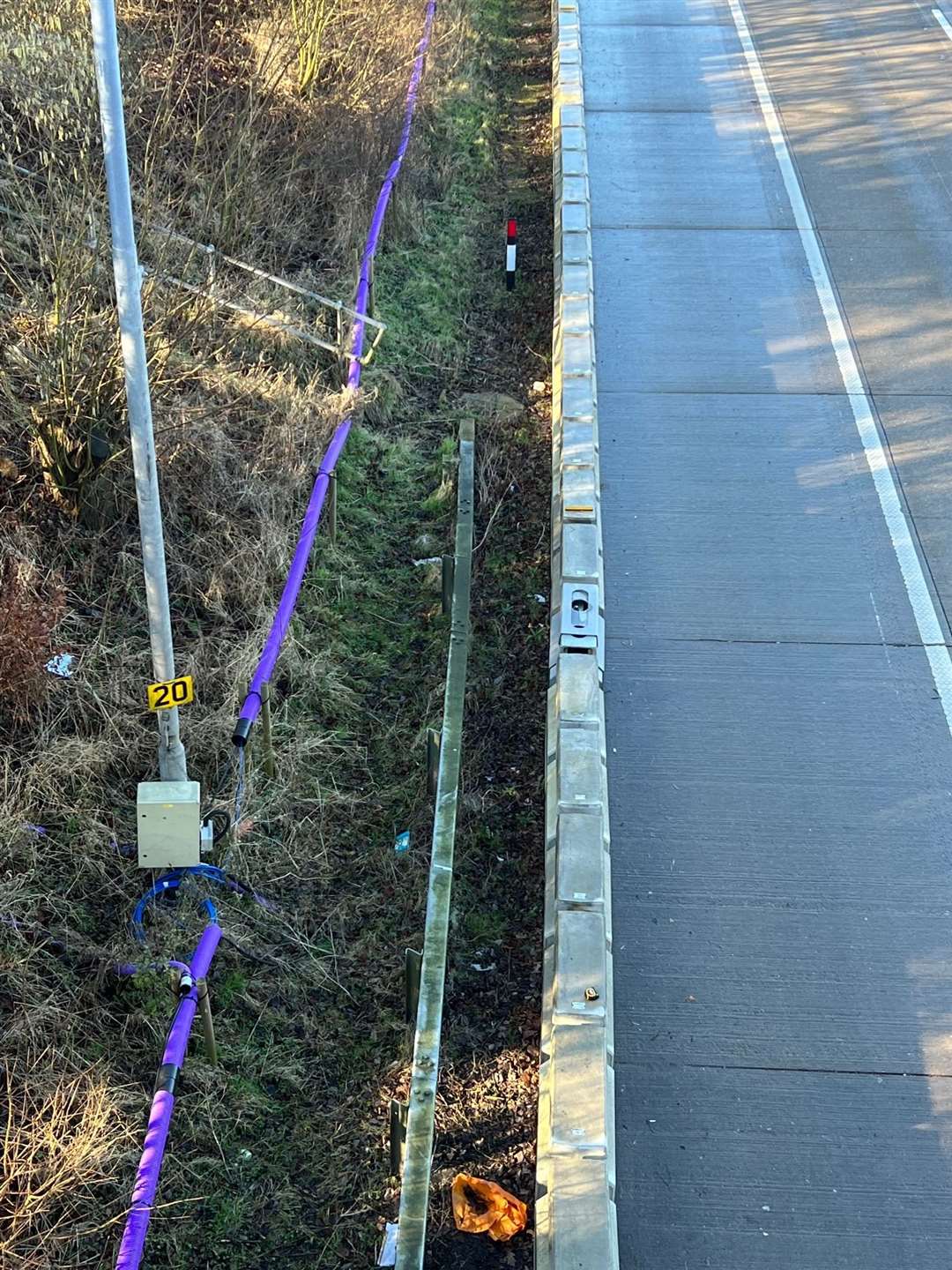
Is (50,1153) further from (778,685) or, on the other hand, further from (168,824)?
(778,685)

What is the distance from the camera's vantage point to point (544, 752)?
7898 millimetres

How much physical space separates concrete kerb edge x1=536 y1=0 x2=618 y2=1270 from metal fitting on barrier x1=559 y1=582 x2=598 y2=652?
0.04 metres

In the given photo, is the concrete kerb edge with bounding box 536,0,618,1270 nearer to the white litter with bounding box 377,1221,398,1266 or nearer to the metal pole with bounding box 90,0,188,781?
the white litter with bounding box 377,1221,398,1266

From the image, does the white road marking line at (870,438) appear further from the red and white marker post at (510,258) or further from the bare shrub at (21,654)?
the bare shrub at (21,654)

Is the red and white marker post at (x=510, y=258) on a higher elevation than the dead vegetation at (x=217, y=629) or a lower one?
higher

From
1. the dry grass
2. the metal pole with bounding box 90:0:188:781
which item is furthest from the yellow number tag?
the dry grass

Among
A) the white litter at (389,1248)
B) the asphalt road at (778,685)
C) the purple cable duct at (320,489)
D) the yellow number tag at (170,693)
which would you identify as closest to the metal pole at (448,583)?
the purple cable duct at (320,489)

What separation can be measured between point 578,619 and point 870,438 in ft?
11.5

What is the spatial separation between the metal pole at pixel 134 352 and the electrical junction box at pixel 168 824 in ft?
0.82

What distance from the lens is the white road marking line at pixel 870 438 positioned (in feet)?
26.8

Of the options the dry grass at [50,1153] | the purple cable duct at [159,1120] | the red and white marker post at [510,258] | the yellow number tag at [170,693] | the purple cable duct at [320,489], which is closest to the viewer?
the purple cable duct at [159,1120]

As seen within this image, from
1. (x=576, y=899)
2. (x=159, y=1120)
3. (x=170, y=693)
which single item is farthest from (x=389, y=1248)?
(x=170, y=693)

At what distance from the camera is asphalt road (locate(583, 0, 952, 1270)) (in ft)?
18.8

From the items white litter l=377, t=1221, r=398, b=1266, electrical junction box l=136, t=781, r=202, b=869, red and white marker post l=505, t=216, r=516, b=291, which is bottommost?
white litter l=377, t=1221, r=398, b=1266
